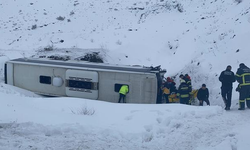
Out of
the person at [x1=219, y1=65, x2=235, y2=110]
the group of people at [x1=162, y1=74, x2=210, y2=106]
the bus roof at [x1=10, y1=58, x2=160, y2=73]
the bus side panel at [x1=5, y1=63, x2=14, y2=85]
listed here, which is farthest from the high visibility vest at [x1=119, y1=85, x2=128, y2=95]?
the bus side panel at [x1=5, y1=63, x2=14, y2=85]

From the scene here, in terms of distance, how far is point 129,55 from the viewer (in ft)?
71.3

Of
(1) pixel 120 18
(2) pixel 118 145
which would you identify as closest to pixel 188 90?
(2) pixel 118 145

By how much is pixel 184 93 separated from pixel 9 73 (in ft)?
28.7

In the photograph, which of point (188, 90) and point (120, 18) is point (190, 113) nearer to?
point (188, 90)

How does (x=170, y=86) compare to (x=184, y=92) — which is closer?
(x=184, y=92)

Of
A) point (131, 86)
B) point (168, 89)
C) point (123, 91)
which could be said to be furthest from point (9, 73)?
point (168, 89)

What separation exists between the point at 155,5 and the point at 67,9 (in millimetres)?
9942

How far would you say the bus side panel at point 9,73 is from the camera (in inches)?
596

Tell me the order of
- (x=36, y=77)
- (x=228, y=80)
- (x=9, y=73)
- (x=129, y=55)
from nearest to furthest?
(x=228, y=80), (x=36, y=77), (x=9, y=73), (x=129, y=55)

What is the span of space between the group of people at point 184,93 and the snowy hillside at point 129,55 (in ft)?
4.25

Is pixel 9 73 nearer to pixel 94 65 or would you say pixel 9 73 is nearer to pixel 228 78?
pixel 94 65

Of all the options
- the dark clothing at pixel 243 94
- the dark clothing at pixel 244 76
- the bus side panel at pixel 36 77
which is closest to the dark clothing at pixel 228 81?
the dark clothing at pixel 244 76

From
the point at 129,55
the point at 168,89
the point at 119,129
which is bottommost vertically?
the point at 119,129

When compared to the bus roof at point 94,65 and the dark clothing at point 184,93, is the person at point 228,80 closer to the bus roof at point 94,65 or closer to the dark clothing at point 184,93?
the dark clothing at point 184,93
